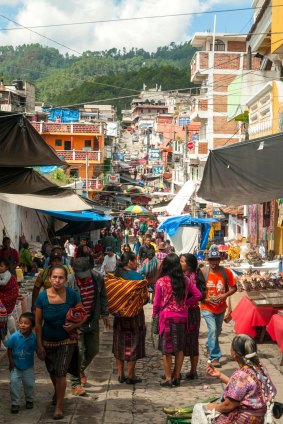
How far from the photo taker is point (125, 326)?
809 cm

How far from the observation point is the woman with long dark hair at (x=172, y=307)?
778 cm

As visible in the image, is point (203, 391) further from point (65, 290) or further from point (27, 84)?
point (27, 84)

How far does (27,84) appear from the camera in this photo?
201 feet

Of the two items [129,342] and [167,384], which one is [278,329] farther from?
[129,342]

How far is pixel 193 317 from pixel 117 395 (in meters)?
1.41

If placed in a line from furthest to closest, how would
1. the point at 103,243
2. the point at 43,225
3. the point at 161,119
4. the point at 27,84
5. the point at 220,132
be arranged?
the point at 161,119, the point at 27,84, the point at 220,132, the point at 103,243, the point at 43,225

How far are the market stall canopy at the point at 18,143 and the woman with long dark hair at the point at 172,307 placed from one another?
2195 mm

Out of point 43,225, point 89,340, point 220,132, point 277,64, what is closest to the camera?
point 89,340

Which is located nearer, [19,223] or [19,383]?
[19,383]

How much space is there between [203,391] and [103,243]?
19206mm

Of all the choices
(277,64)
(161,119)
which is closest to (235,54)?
(277,64)

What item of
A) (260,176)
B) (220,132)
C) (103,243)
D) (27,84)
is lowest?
(103,243)

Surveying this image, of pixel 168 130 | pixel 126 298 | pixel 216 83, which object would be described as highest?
pixel 168 130

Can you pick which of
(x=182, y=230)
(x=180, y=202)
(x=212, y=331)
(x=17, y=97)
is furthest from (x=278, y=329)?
(x=17, y=97)
